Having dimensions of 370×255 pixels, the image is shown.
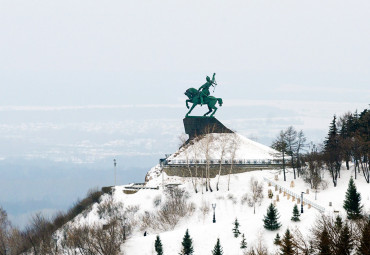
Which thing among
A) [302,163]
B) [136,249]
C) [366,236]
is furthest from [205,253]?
[302,163]

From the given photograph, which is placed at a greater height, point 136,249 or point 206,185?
point 206,185

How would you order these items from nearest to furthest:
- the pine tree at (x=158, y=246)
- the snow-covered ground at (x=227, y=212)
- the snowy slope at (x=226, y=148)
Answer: the pine tree at (x=158, y=246)
the snow-covered ground at (x=227, y=212)
the snowy slope at (x=226, y=148)

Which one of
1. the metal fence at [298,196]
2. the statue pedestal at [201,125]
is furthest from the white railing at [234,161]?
the metal fence at [298,196]

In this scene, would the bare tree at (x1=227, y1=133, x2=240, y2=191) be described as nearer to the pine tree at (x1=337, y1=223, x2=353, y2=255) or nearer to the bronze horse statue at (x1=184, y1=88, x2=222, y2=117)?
the bronze horse statue at (x1=184, y1=88, x2=222, y2=117)

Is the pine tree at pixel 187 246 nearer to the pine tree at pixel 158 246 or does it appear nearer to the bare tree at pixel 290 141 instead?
the pine tree at pixel 158 246

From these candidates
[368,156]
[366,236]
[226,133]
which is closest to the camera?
[366,236]

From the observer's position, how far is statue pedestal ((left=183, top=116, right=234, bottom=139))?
76812mm

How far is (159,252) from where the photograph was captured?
48.6 meters

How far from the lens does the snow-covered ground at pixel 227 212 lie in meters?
48.8

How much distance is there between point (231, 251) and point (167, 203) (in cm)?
1662

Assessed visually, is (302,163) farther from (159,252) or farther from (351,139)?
(159,252)

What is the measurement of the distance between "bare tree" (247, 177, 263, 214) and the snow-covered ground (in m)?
0.61

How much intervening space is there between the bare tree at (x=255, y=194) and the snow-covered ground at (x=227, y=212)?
0.61m

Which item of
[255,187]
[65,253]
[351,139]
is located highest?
[351,139]
